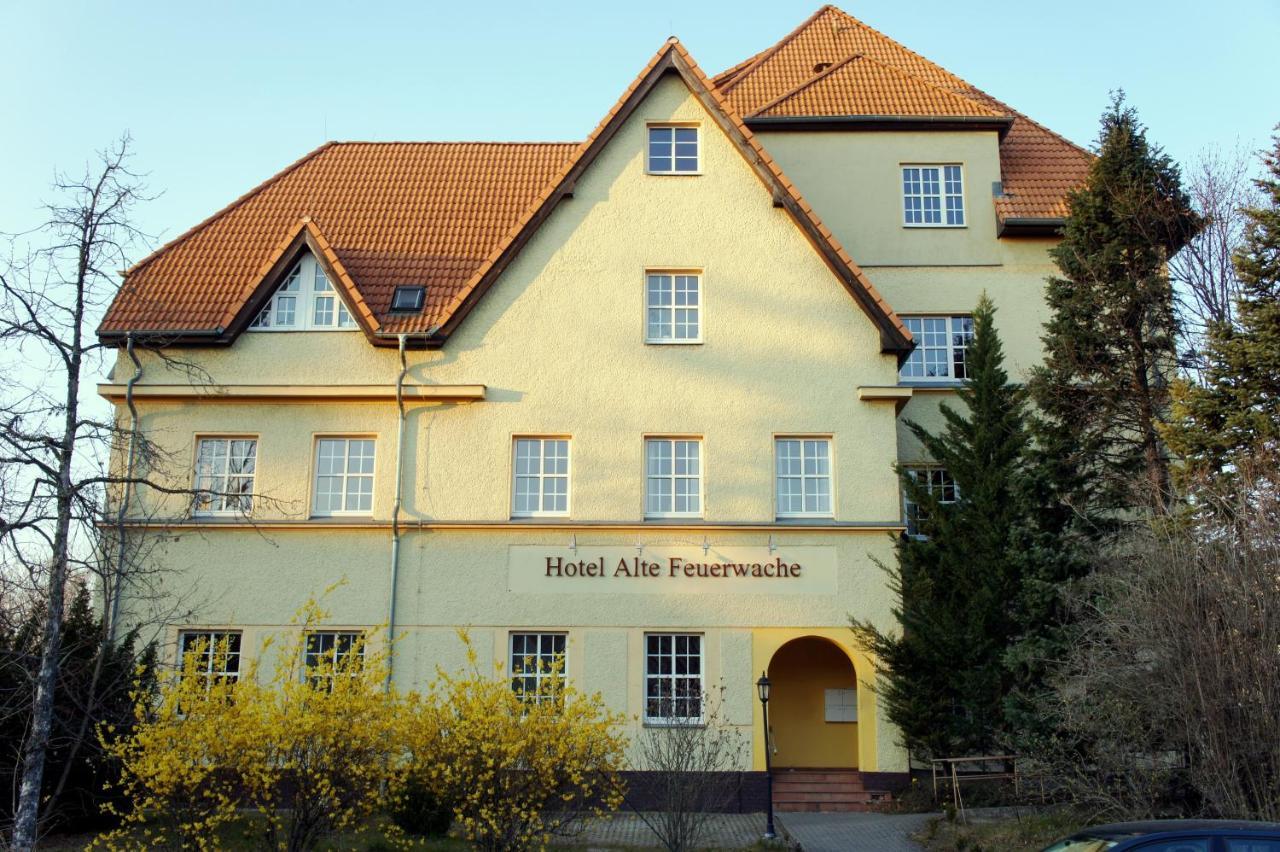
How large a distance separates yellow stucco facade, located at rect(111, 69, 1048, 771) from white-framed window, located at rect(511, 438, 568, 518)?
27 cm

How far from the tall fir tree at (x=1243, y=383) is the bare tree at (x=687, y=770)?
9301 millimetres

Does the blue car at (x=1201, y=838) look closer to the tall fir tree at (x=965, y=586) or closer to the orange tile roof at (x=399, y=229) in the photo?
the tall fir tree at (x=965, y=586)

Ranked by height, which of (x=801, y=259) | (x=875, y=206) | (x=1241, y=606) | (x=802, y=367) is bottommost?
(x=1241, y=606)

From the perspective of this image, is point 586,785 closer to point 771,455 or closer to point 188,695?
point 188,695

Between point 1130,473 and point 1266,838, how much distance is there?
1207 cm

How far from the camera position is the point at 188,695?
582 inches

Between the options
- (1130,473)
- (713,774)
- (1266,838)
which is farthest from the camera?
(1130,473)

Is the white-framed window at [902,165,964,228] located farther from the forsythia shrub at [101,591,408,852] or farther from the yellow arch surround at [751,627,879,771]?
the forsythia shrub at [101,591,408,852]

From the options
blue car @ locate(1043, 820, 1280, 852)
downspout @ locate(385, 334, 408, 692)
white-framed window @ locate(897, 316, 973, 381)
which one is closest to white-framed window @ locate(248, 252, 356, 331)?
downspout @ locate(385, 334, 408, 692)

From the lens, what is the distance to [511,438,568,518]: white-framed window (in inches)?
902

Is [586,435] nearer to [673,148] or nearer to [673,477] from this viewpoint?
[673,477]

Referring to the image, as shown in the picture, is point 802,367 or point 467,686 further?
point 802,367

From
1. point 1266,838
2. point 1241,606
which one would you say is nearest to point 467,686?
point 1266,838

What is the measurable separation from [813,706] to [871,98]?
569 inches
